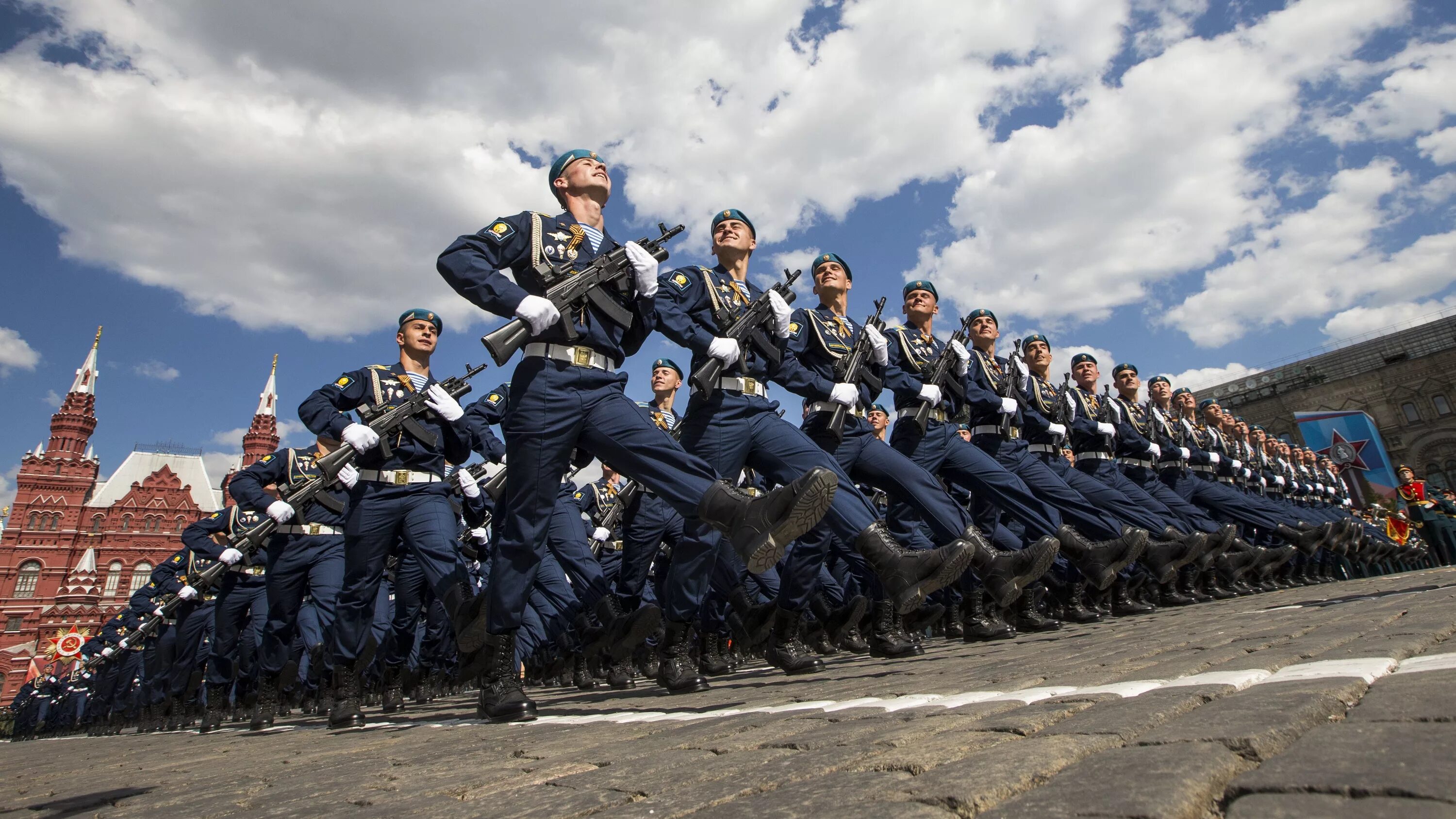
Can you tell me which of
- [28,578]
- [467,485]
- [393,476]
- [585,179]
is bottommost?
[393,476]

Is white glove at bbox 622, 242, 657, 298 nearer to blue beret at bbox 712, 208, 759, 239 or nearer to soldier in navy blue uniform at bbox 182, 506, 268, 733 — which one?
blue beret at bbox 712, 208, 759, 239

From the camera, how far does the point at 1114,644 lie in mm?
3688

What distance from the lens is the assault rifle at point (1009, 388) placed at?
6812 millimetres

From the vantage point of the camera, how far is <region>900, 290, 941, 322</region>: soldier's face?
22.9ft

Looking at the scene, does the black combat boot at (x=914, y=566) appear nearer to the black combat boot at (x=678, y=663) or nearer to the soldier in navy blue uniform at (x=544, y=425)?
the soldier in navy blue uniform at (x=544, y=425)

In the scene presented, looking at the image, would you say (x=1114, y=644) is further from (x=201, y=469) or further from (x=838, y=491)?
(x=201, y=469)

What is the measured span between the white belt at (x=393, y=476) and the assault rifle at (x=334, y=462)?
0.13 m

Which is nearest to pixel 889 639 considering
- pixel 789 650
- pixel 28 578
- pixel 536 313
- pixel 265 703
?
pixel 789 650

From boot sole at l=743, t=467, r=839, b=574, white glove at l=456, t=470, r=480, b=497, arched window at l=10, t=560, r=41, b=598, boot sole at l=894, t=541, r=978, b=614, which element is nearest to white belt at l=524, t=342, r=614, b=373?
boot sole at l=743, t=467, r=839, b=574

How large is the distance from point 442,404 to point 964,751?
4846 millimetres

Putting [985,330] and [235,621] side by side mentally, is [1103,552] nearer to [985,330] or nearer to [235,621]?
[985,330]

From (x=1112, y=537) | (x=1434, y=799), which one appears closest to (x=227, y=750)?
(x=1434, y=799)

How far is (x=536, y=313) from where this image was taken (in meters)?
3.30

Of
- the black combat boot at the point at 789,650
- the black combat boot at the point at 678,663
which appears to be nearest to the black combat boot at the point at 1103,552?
the black combat boot at the point at 789,650
